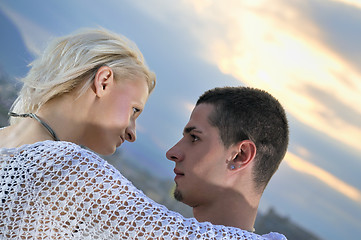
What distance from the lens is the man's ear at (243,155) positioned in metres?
1.69

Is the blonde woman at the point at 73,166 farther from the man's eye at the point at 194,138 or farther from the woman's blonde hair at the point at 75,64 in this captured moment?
the man's eye at the point at 194,138

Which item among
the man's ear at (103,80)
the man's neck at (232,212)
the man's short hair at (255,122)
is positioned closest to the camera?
the man's neck at (232,212)

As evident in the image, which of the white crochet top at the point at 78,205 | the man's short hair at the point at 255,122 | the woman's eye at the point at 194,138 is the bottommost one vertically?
the white crochet top at the point at 78,205

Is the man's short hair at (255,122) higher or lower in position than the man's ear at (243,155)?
higher

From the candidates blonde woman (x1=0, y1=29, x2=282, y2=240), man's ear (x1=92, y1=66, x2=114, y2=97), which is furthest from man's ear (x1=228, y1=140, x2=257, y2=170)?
man's ear (x1=92, y1=66, x2=114, y2=97)

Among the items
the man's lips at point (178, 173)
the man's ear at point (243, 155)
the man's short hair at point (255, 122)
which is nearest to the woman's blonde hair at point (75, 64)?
the man's short hair at point (255, 122)

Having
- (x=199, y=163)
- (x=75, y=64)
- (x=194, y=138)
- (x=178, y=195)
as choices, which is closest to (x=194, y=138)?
(x=194, y=138)

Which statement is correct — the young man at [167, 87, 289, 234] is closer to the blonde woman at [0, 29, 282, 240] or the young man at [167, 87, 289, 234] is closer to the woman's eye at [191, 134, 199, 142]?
the woman's eye at [191, 134, 199, 142]

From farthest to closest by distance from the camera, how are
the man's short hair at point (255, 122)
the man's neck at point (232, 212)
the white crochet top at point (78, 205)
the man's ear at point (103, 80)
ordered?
the man's ear at point (103, 80) → the man's short hair at point (255, 122) → the man's neck at point (232, 212) → the white crochet top at point (78, 205)

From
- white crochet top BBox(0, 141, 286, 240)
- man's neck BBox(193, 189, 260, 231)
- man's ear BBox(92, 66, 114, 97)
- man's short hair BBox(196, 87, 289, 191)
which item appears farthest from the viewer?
man's ear BBox(92, 66, 114, 97)

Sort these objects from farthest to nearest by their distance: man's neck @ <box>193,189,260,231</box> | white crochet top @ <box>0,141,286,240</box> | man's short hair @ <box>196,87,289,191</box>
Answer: man's short hair @ <box>196,87,289,191</box>, man's neck @ <box>193,189,260,231</box>, white crochet top @ <box>0,141,286,240</box>

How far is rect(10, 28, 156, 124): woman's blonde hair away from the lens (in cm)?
185

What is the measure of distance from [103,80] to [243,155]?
65cm

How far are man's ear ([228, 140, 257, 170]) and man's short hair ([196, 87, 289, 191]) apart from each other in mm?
33
